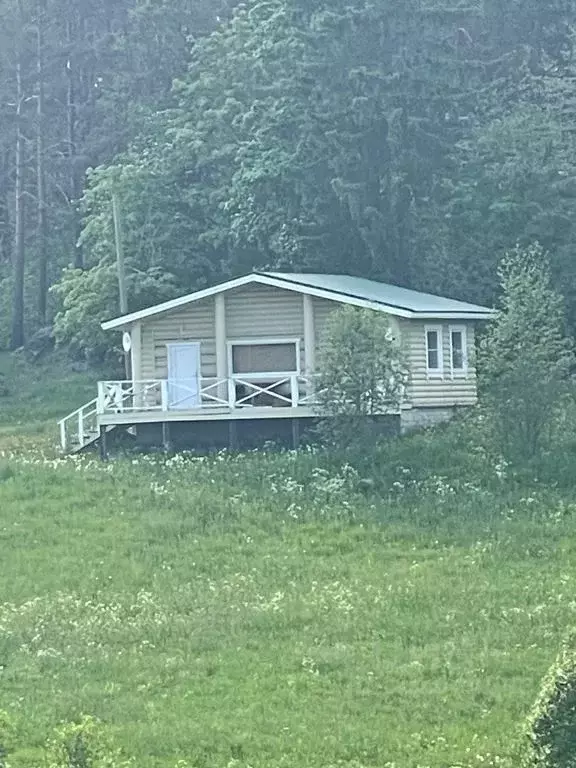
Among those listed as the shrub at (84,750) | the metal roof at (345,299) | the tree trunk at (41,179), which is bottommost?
the shrub at (84,750)

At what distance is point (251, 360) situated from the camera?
39.2m

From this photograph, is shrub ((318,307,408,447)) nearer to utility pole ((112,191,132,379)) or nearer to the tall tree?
utility pole ((112,191,132,379))

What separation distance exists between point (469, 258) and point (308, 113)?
641 centimetres

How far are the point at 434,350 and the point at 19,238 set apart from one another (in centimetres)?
2843

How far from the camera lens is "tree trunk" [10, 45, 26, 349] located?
2436 inches

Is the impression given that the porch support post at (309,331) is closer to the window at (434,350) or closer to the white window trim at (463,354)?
the window at (434,350)

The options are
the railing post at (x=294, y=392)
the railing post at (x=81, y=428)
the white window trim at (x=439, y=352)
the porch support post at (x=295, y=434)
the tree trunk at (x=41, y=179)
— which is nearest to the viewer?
the porch support post at (x=295, y=434)

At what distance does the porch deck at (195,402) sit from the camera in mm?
36562

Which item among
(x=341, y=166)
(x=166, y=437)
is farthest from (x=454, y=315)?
(x=341, y=166)

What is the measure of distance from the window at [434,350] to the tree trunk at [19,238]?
26690mm

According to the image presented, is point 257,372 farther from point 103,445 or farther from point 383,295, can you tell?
point 103,445

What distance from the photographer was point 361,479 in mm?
30438

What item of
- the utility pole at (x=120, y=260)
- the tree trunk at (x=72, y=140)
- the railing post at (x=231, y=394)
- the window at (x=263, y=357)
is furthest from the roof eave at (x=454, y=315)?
the tree trunk at (x=72, y=140)

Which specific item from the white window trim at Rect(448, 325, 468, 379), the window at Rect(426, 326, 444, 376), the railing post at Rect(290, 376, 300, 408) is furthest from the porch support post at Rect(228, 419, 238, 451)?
the white window trim at Rect(448, 325, 468, 379)
